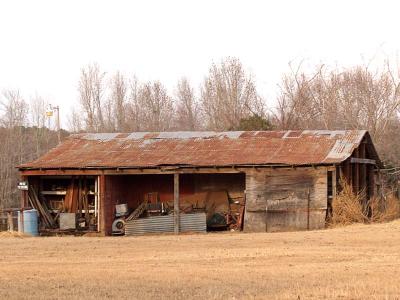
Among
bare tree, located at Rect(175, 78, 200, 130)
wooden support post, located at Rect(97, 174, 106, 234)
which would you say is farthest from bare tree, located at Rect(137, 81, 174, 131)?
wooden support post, located at Rect(97, 174, 106, 234)

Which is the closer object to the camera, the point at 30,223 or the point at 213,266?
the point at 213,266

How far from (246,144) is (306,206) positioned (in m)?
4.56

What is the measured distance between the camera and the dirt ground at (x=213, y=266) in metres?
14.8

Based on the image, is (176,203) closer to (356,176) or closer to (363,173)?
(356,176)

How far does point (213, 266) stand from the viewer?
19625mm

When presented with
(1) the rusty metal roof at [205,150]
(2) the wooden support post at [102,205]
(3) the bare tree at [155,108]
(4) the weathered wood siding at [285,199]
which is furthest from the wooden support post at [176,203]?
(3) the bare tree at [155,108]

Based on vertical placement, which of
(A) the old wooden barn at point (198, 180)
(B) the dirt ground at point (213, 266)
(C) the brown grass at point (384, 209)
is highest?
(A) the old wooden barn at point (198, 180)

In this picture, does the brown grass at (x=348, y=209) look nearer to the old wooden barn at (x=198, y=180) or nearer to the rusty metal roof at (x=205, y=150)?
the old wooden barn at (x=198, y=180)

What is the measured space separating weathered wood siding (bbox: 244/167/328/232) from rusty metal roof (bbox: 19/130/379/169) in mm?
567

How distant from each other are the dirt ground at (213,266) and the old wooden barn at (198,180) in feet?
8.34

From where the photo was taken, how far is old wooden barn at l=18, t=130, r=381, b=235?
103 ft

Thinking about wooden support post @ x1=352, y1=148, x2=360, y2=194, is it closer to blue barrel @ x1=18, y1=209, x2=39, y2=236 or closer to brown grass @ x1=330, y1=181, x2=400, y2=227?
brown grass @ x1=330, y1=181, x2=400, y2=227

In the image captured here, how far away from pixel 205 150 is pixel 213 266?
48.8 ft

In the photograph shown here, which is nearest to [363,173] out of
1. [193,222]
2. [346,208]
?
[346,208]
